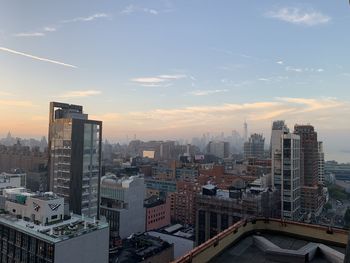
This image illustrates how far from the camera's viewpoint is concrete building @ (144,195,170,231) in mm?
29625

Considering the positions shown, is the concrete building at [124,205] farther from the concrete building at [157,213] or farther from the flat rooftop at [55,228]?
the flat rooftop at [55,228]

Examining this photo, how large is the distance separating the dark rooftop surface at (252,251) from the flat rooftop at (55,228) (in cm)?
1016

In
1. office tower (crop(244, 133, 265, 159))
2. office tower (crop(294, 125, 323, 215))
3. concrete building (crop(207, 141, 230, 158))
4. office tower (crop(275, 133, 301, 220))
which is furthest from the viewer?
concrete building (crop(207, 141, 230, 158))

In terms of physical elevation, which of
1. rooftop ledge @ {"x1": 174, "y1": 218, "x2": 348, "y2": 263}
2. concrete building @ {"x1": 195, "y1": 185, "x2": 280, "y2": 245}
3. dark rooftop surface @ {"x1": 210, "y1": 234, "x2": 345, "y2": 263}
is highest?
rooftop ledge @ {"x1": 174, "y1": 218, "x2": 348, "y2": 263}

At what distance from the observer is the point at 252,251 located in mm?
3652

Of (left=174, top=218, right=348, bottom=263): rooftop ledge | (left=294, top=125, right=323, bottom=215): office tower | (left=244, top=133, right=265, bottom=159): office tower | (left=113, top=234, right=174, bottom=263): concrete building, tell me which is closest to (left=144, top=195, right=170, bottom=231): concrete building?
(left=113, top=234, right=174, bottom=263): concrete building

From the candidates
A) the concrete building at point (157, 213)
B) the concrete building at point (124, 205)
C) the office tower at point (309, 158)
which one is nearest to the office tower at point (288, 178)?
the office tower at point (309, 158)

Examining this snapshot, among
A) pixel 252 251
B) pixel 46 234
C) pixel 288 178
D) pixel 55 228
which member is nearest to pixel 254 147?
pixel 288 178

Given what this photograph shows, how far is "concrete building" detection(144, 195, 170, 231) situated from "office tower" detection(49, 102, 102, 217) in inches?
282

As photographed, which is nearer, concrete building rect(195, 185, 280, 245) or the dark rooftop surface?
the dark rooftop surface

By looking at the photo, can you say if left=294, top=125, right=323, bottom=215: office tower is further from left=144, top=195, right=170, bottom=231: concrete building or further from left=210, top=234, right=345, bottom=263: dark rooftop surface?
left=210, top=234, right=345, bottom=263: dark rooftop surface

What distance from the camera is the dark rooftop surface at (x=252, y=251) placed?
340cm

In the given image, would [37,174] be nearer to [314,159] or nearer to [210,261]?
[314,159]

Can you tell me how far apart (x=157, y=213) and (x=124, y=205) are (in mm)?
4579
